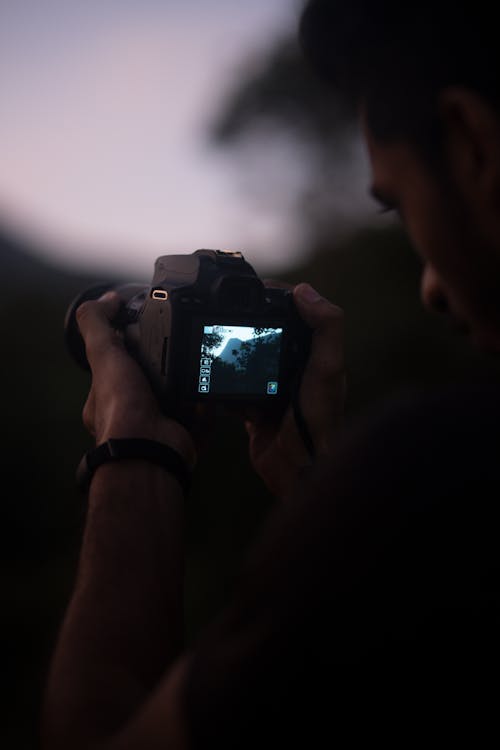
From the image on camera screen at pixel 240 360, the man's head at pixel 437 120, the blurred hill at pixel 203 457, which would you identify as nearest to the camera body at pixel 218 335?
the image on camera screen at pixel 240 360

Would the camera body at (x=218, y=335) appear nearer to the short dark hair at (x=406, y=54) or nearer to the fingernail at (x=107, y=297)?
the fingernail at (x=107, y=297)

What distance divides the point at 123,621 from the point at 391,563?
36 centimetres

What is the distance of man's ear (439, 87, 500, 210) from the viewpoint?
704 millimetres

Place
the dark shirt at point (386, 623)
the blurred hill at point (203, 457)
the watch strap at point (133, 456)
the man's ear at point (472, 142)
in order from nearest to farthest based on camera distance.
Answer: the dark shirt at point (386, 623) → the man's ear at point (472, 142) → the watch strap at point (133, 456) → the blurred hill at point (203, 457)

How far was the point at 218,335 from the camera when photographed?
149 centimetres

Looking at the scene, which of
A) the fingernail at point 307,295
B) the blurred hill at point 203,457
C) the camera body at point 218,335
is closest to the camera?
the camera body at point 218,335

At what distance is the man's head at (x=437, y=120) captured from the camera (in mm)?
722

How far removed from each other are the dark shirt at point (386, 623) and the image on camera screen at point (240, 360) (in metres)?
0.89

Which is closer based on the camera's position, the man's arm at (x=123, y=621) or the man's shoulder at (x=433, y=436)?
the man's shoulder at (x=433, y=436)

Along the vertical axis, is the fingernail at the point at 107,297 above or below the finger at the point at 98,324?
above

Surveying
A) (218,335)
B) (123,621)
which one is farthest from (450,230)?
(218,335)

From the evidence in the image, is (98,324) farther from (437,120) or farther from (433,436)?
(433,436)

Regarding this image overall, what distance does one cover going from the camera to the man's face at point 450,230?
0.75 meters

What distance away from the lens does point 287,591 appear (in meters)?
0.60
